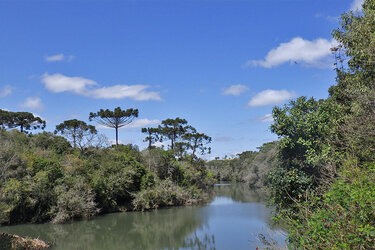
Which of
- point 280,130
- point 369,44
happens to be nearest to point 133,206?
point 280,130

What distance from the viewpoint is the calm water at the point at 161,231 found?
49.8 ft

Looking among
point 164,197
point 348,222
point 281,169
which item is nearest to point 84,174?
point 164,197

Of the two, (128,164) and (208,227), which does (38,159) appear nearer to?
(128,164)

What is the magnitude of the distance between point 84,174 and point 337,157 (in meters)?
20.0

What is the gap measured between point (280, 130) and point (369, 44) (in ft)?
14.3

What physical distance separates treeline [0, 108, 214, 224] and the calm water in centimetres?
141

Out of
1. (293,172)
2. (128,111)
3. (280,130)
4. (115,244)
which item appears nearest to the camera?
(293,172)

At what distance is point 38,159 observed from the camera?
22.6 metres

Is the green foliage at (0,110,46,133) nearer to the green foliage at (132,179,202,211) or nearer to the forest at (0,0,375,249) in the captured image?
the forest at (0,0,375,249)

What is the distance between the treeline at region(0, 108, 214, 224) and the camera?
66.4ft

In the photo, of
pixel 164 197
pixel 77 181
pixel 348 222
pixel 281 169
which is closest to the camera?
pixel 348 222

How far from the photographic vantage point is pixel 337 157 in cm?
898

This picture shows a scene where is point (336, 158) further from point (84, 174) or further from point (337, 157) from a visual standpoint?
point (84, 174)

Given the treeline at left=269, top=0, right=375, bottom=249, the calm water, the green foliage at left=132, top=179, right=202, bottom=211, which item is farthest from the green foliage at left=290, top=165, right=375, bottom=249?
the green foliage at left=132, top=179, right=202, bottom=211
